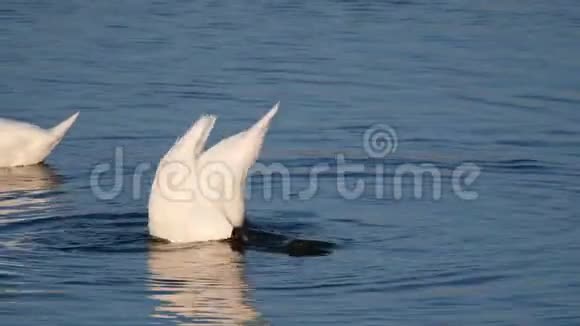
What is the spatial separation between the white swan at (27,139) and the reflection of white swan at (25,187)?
0.13 m

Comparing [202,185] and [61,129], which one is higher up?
[61,129]

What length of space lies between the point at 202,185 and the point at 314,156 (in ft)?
10.4

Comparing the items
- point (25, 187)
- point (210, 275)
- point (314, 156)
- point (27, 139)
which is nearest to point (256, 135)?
point (210, 275)

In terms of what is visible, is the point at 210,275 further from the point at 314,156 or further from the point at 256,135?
the point at 314,156

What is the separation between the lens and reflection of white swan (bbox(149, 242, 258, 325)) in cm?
979

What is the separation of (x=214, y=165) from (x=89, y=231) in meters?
1.23

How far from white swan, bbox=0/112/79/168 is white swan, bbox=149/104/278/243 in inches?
128

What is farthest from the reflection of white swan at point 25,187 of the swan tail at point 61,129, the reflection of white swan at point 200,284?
the reflection of white swan at point 200,284

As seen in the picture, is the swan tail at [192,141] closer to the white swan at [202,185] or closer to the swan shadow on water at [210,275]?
the white swan at [202,185]

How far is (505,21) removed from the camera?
22.1 metres

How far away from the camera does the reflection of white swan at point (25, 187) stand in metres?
13.1

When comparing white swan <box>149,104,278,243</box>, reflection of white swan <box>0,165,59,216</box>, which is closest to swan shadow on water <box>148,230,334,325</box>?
white swan <box>149,104,278,243</box>

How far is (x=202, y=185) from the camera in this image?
11562mm

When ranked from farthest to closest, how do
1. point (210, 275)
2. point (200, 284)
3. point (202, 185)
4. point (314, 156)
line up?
point (314, 156) < point (202, 185) < point (210, 275) < point (200, 284)
